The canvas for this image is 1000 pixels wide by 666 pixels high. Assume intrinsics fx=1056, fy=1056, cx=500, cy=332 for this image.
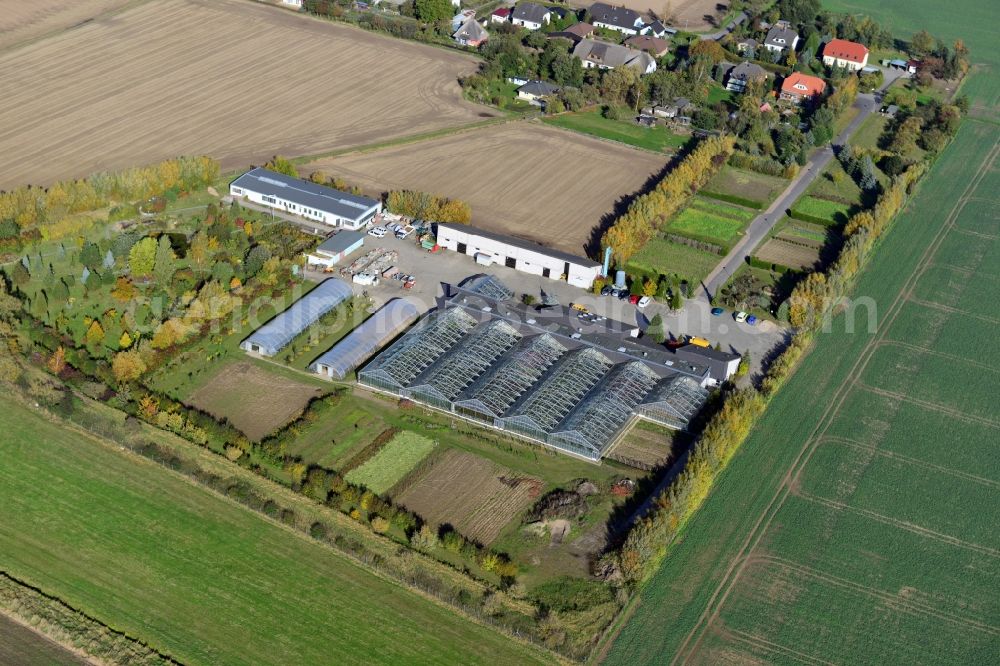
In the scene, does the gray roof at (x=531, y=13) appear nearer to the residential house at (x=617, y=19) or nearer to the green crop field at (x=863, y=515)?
the residential house at (x=617, y=19)

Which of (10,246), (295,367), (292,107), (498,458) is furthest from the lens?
(292,107)

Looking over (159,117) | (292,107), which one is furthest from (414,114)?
(159,117)

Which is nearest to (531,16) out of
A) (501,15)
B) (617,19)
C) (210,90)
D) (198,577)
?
(501,15)

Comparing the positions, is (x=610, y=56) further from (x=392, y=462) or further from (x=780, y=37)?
(x=392, y=462)

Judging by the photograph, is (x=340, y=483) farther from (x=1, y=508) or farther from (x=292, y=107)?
(x=292, y=107)

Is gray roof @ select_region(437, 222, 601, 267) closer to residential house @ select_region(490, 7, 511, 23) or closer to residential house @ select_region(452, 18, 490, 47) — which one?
residential house @ select_region(452, 18, 490, 47)

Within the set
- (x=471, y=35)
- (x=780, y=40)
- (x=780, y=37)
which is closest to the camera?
(x=471, y=35)
